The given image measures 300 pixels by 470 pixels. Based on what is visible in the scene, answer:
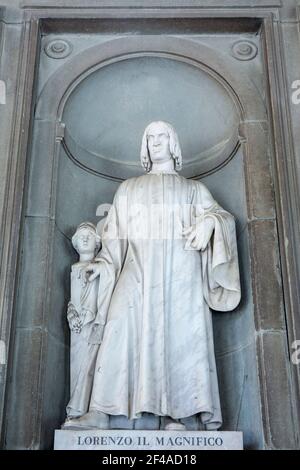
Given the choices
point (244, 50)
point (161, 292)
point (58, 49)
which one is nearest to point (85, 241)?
point (161, 292)

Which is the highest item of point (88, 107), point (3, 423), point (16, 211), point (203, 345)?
point (88, 107)

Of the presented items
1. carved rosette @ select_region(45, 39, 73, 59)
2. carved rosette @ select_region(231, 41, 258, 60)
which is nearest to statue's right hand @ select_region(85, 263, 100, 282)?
carved rosette @ select_region(45, 39, 73, 59)

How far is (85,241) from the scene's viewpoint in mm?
6125

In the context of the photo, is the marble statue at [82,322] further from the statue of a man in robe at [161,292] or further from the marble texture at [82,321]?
the statue of a man in robe at [161,292]

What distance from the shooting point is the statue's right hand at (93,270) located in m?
5.89

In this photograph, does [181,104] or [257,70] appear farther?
[181,104]

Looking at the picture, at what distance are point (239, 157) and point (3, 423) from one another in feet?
10.0

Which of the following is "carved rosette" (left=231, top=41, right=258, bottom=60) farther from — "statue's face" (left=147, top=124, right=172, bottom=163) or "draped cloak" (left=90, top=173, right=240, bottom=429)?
"draped cloak" (left=90, top=173, right=240, bottom=429)

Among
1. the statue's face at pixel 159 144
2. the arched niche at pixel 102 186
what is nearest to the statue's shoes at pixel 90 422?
the arched niche at pixel 102 186

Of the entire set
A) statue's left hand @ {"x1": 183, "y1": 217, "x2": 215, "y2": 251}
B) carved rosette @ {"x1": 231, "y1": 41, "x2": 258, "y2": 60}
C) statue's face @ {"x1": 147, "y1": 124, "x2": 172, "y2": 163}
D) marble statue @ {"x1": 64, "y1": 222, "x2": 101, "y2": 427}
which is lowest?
marble statue @ {"x1": 64, "y1": 222, "x2": 101, "y2": 427}

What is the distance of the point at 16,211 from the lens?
579 centimetres

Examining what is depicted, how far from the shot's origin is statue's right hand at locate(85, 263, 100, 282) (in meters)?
5.89

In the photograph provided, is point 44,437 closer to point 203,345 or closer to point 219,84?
point 203,345
